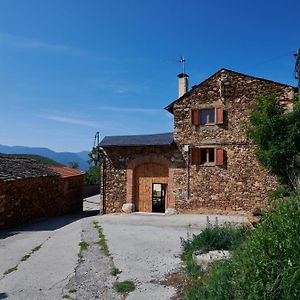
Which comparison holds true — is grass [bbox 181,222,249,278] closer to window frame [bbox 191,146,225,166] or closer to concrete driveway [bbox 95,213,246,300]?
concrete driveway [bbox 95,213,246,300]

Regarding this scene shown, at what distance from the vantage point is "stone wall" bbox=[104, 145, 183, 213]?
17.5m

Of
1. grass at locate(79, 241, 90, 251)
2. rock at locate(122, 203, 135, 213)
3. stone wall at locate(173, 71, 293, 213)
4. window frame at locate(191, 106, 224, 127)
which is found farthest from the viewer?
rock at locate(122, 203, 135, 213)

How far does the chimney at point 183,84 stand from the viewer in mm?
19766

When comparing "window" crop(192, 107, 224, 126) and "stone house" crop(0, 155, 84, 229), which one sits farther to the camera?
"window" crop(192, 107, 224, 126)

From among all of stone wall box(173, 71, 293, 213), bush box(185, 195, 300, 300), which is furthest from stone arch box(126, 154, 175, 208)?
bush box(185, 195, 300, 300)

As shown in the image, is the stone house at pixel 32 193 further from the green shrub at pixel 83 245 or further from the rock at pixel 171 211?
the rock at pixel 171 211

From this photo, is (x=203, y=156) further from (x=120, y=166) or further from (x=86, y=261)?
(x=86, y=261)

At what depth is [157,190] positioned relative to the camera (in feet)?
76.8

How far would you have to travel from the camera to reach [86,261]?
26.5 feet

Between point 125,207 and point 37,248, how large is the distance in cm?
826

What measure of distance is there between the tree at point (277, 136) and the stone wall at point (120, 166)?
604 cm

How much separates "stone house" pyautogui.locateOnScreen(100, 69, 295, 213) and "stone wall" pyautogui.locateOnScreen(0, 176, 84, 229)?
10.4 ft

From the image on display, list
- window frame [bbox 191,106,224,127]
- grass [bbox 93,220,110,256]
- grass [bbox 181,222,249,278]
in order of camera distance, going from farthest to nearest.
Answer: window frame [bbox 191,106,224,127]
grass [bbox 93,220,110,256]
grass [bbox 181,222,249,278]

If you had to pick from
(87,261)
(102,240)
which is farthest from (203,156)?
(87,261)
